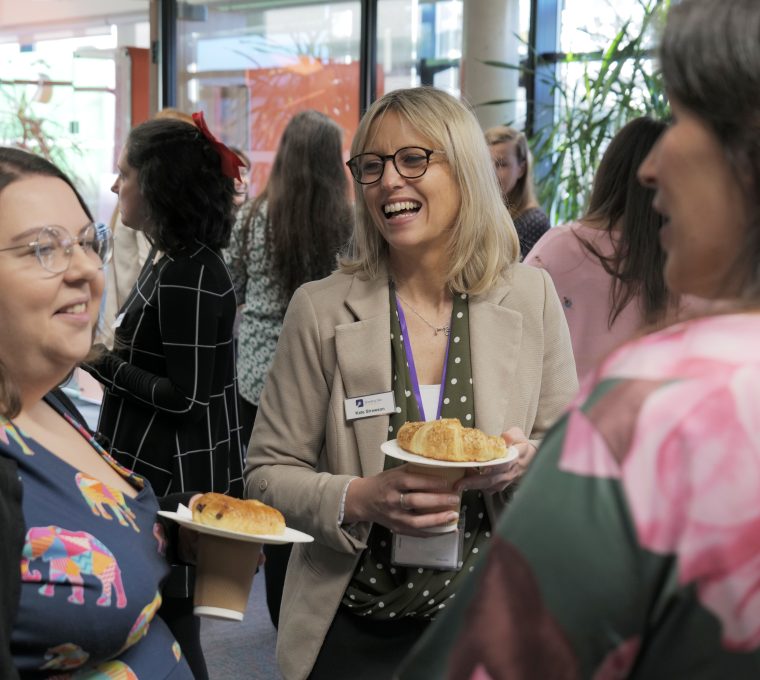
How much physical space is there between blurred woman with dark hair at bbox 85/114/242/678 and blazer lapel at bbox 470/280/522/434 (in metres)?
1.23

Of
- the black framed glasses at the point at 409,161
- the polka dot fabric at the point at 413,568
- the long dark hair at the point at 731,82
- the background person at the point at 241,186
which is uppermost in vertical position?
the long dark hair at the point at 731,82

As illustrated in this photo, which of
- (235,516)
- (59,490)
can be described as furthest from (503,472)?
(59,490)

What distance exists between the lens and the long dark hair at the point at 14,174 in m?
1.40

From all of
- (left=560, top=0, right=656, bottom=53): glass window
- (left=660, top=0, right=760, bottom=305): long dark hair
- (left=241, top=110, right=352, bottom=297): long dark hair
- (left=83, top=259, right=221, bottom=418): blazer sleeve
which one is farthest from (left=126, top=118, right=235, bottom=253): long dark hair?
(left=560, top=0, right=656, bottom=53): glass window

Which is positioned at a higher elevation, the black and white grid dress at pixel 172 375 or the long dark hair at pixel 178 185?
the long dark hair at pixel 178 185

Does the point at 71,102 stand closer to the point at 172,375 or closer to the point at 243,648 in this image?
the point at 243,648

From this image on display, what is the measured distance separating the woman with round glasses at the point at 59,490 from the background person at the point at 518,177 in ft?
12.1

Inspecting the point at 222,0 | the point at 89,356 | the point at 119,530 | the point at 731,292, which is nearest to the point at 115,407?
the point at 89,356

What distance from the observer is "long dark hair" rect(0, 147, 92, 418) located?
1403 mm

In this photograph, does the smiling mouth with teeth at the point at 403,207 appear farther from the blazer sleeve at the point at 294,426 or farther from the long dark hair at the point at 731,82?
the long dark hair at the point at 731,82

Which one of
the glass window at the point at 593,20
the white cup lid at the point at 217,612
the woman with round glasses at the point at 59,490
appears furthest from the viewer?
the glass window at the point at 593,20

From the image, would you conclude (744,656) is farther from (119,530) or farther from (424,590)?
(424,590)

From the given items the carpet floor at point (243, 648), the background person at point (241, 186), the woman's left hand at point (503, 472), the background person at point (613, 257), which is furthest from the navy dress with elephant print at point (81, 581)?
the carpet floor at point (243, 648)

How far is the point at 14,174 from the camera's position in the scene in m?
1.49
